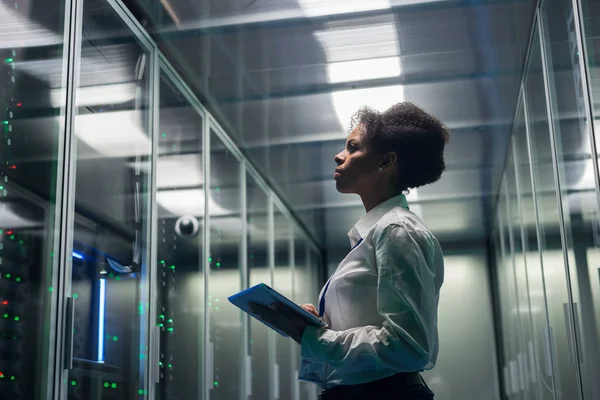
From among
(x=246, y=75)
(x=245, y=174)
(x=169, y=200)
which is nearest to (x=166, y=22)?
(x=246, y=75)

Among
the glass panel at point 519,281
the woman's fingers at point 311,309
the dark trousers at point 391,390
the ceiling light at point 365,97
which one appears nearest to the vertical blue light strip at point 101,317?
the woman's fingers at point 311,309

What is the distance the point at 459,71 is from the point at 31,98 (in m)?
2.65

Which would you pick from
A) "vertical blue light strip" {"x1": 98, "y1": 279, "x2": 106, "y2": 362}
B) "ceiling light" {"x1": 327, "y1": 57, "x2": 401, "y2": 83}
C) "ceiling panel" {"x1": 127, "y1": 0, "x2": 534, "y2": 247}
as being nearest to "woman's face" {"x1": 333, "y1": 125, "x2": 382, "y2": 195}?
"vertical blue light strip" {"x1": 98, "y1": 279, "x2": 106, "y2": 362}

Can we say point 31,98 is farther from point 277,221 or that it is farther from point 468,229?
point 468,229

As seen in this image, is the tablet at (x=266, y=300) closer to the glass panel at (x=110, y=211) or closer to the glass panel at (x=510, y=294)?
the glass panel at (x=110, y=211)

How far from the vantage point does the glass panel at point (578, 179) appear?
2412 mm

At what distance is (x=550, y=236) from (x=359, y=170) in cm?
217

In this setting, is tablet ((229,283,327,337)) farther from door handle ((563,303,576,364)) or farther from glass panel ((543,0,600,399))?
door handle ((563,303,576,364))

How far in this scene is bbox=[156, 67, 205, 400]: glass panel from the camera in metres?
3.84

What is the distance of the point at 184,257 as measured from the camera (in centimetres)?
420

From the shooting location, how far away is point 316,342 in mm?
1372

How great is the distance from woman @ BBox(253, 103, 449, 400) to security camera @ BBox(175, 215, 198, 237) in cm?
273

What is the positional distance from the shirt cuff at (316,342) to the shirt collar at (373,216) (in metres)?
0.24

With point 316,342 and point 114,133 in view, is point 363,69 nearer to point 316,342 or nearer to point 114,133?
point 114,133
